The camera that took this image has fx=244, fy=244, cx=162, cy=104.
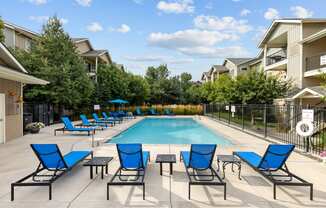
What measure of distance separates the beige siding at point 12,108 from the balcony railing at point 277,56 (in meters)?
20.1

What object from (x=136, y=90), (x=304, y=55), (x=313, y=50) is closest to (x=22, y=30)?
(x=136, y=90)

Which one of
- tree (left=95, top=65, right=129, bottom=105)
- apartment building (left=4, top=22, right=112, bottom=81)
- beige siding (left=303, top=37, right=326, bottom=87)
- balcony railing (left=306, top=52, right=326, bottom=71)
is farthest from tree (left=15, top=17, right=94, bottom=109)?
balcony railing (left=306, top=52, right=326, bottom=71)

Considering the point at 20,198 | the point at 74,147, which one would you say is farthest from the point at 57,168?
the point at 74,147

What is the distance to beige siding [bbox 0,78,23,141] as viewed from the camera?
11297mm

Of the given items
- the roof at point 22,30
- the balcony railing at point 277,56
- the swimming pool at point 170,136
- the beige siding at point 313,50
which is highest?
the roof at point 22,30

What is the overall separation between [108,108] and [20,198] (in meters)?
25.2

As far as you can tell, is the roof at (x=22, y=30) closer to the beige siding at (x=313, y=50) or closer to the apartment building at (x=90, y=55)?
the apartment building at (x=90, y=55)

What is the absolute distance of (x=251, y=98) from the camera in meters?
18.6

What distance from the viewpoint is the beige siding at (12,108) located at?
11297 millimetres

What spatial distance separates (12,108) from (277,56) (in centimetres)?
2092

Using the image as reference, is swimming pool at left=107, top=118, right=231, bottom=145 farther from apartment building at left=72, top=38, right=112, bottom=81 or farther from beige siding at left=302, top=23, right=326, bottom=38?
apartment building at left=72, top=38, right=112, bottom=81

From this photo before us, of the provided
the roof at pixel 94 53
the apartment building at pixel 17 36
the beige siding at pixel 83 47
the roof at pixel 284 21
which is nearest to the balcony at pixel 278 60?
the roof at pixel 284 21

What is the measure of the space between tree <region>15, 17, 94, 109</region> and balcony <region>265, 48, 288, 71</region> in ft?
54.2

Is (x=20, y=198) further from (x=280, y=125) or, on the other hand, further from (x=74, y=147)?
(x=280, y=125)
